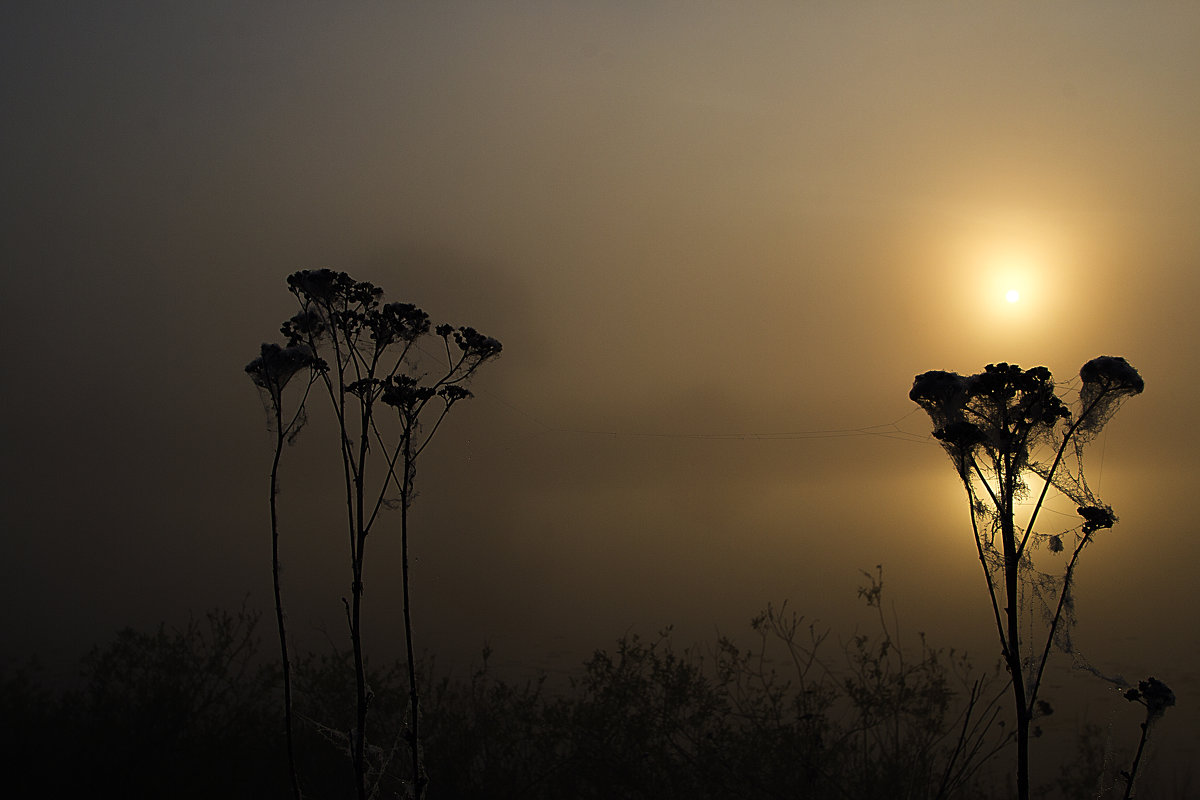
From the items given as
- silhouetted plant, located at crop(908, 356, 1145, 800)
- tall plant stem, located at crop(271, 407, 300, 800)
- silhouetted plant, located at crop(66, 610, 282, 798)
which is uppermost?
silhouetted plant, located at crop(908, 356, 1145, 800)

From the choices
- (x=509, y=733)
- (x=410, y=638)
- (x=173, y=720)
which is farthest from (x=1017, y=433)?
(x=173, y=720)

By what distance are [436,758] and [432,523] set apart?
21.7 m

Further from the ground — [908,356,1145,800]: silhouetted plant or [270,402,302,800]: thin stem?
[908,356,1145,800]: silhouetted plant

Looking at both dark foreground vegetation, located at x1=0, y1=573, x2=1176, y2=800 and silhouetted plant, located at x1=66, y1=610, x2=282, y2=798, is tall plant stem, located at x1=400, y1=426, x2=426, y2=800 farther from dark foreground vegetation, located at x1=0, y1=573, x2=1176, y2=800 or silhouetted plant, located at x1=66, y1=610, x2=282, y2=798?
silhouetted plant, located at x1=66, y1=610, x2=282, y2=798

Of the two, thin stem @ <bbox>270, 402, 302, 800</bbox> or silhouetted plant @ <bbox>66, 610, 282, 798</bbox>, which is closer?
thin stem @ <bbox>270, 402, 302, 800</bbox>

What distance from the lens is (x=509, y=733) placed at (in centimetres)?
737

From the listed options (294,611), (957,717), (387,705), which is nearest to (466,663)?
(387,705)

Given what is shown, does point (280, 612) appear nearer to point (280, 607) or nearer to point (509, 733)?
point (280, 607)

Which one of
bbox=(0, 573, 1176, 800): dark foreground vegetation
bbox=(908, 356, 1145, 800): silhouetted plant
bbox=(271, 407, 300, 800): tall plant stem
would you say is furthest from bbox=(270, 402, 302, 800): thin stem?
bbox=(0, 573, 1176, 800): dark foreground vegetation

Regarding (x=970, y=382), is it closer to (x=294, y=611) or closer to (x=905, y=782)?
(x=905, y=782)

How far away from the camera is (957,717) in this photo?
25.1ft

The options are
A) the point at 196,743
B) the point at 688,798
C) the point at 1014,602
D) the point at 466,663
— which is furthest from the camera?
the point at 466,663

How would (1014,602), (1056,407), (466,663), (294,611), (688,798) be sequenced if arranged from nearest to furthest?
(1014,602) < (1056,407) < (688,798) < (466,663) < (294,611)

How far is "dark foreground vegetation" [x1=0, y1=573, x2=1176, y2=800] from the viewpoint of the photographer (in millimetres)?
6645
